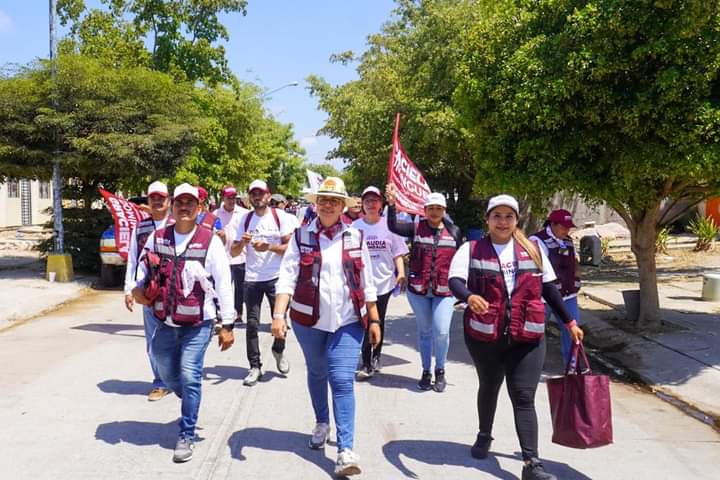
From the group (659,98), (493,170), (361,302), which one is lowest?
(361,302)

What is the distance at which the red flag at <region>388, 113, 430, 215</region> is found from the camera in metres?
8.20

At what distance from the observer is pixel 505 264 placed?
14.6ft

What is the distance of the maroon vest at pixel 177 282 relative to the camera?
4609 mm

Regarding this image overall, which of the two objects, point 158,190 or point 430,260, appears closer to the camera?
point 158,190

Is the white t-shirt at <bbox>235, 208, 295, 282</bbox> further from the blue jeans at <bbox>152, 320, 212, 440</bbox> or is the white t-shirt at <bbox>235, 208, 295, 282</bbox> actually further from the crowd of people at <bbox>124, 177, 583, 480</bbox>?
the blue jeans at <bbox>152, 320, 212, 440</bbox>

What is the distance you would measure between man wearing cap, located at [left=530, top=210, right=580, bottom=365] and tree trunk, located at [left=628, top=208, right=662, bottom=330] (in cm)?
281

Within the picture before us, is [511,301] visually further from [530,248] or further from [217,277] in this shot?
[217,277]

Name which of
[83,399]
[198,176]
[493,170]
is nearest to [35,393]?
[83,399]

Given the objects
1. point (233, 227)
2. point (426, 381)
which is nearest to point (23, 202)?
point (233, 227)

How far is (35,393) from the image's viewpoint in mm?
6250

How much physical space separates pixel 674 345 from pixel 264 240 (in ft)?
16.7

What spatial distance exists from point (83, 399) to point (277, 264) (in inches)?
83.9

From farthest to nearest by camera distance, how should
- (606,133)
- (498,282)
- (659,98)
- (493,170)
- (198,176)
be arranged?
(198,176) → (493,170) → (606,133) → (659,98) → (498,282)

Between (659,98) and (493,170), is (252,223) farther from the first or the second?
(659,98)
